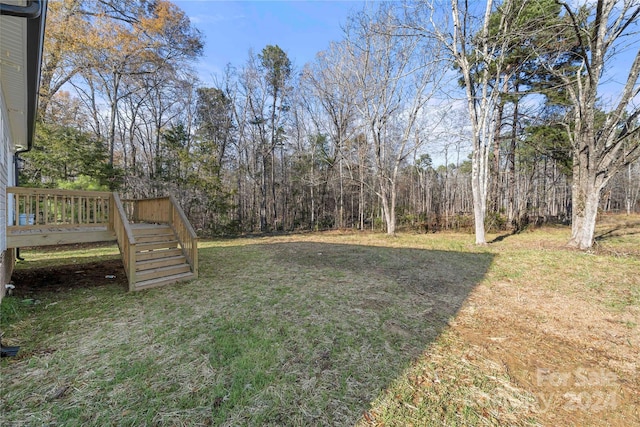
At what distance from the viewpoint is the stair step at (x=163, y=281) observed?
4688 mm

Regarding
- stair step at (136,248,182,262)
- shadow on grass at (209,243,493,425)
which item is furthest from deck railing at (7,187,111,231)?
shadow on grass at (209,243,493,425)

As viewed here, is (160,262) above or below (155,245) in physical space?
below

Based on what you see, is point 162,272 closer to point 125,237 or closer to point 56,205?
point 125,237

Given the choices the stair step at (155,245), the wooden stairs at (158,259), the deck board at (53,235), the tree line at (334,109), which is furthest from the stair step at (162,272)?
the tree line at (334,109)

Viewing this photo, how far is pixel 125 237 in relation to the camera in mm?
4949

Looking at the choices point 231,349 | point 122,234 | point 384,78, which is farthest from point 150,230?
point 384,78

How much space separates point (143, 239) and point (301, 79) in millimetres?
15395

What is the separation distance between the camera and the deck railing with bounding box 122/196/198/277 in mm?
5438

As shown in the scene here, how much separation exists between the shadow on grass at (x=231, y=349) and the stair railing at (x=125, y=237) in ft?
1.36

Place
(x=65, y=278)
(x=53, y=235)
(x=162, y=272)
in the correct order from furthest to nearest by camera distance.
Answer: (x=65, y=278), (x=162, y=272), (x=53, y=235)

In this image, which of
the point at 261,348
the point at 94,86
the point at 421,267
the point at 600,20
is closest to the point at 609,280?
the point at 421,267

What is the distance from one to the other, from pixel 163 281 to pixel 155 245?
1.01 metres

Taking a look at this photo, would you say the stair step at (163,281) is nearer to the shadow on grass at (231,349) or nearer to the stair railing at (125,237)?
the stair railing at (125,237)

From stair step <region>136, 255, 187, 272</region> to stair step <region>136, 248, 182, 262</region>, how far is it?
2.8 inches
